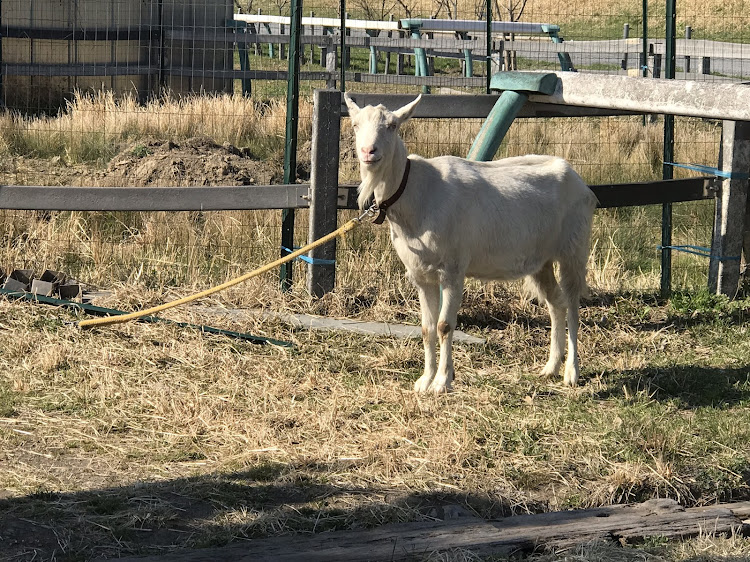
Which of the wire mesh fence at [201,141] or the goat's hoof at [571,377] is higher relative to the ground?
the wire mesh fence at [201,141]

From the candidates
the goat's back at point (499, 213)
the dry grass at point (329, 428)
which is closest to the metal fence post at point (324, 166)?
the dry grass at point (329, 428)

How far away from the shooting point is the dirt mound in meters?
11.4

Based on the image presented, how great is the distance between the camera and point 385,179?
20.4ft

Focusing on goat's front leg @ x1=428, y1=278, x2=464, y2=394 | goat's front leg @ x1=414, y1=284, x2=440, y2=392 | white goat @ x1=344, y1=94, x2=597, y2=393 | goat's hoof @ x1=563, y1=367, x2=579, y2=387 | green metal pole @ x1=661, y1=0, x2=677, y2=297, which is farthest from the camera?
green metal pole @ x1=661, y1=0, x2=677, y2=297

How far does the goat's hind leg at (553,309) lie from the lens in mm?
6992

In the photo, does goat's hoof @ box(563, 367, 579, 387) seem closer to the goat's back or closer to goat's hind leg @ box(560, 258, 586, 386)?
goat's hind leg @ box(560, 258, 586, 386)

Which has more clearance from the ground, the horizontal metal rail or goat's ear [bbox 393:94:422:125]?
goat's ear [bbox 393:94:422:125]

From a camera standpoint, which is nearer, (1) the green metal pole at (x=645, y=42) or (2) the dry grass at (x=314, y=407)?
(2) the dry grass at (x=314, y=407)

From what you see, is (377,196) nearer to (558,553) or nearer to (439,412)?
(439,412)

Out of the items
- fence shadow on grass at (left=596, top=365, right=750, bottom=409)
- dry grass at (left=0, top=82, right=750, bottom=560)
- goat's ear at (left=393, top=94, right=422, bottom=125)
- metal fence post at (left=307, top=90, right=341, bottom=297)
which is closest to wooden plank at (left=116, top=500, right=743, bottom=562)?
dry grass at (left=0, top=82, right=750, bottom=560)

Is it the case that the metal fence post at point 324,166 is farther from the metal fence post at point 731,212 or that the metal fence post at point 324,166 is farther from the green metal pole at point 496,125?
the metal fence post at point 731,212

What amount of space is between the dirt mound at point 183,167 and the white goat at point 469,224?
5.11 metres

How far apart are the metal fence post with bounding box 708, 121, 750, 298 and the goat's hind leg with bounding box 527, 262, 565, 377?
2.13 meters

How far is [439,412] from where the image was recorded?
6.12 metres
